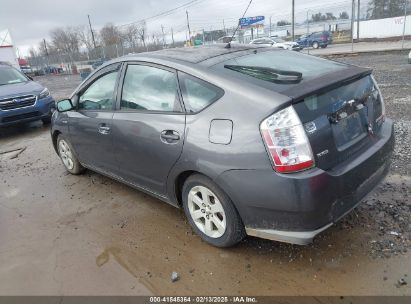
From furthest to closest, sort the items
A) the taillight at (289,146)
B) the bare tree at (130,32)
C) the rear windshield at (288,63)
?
the bare tree at (130,32)
the rear windshield at (288,63)
the taillight at (289,146)

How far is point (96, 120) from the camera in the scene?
424 centimetres

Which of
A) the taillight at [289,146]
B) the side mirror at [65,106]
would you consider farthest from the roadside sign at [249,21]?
the side mirror at [65,106]

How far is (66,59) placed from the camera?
41594 millimetres

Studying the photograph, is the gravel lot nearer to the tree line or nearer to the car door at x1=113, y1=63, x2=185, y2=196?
the car door at x1=113, y1=63, x2=185, y2=196

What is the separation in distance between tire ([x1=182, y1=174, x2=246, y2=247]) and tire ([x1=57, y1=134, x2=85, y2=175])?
97.2 inches

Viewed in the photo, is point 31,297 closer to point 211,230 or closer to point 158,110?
point 211,230

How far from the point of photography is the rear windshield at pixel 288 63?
10.5 feet

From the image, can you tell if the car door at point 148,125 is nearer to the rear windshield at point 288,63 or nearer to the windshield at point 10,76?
the rear windshield at point 288,63

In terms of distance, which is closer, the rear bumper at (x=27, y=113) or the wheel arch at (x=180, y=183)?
the wheel arch at (x=180, y=183)

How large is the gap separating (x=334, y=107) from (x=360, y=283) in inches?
51.4

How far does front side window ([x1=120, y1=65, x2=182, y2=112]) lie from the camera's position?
11.0 ft

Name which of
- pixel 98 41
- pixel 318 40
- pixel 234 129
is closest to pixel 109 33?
pixel 98 41

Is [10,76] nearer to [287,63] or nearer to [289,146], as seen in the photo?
[287,63]

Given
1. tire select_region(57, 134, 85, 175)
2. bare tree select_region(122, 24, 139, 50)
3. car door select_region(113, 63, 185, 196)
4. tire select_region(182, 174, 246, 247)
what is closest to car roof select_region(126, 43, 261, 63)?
car door select_region(113, 63, 185, 196)
